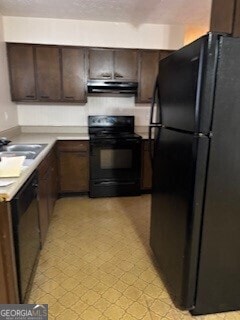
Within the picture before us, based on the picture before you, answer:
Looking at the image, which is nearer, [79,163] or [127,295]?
[127,295]

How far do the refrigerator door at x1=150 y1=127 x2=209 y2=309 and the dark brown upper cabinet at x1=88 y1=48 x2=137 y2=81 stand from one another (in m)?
1.99

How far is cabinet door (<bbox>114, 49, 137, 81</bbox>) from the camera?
3.59 meters

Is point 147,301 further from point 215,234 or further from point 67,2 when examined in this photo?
point 67,2

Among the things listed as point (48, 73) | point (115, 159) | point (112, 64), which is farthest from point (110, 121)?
point (48, 73)

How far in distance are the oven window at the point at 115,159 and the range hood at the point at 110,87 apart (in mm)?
889

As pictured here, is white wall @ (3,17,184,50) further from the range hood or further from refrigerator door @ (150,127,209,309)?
refrigerator door @ (150,127,209,309)

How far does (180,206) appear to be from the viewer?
1.57 m

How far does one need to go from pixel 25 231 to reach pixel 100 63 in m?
2.74

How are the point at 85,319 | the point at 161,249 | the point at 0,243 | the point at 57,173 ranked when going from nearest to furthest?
the point at 0,243, the point at 85,319, the point at 161,249, the point at 57,173

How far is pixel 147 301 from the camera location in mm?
1769

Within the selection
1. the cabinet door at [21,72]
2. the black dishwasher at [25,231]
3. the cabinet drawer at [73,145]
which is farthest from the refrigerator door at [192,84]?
the cabinet door at [21,72]

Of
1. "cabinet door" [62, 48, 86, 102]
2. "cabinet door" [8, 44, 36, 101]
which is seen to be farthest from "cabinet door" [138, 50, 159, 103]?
"cabinet door" [8, 44, 36, 101]

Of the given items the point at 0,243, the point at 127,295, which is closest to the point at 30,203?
the point at 0,243

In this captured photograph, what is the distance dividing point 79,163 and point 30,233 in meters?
1.86
